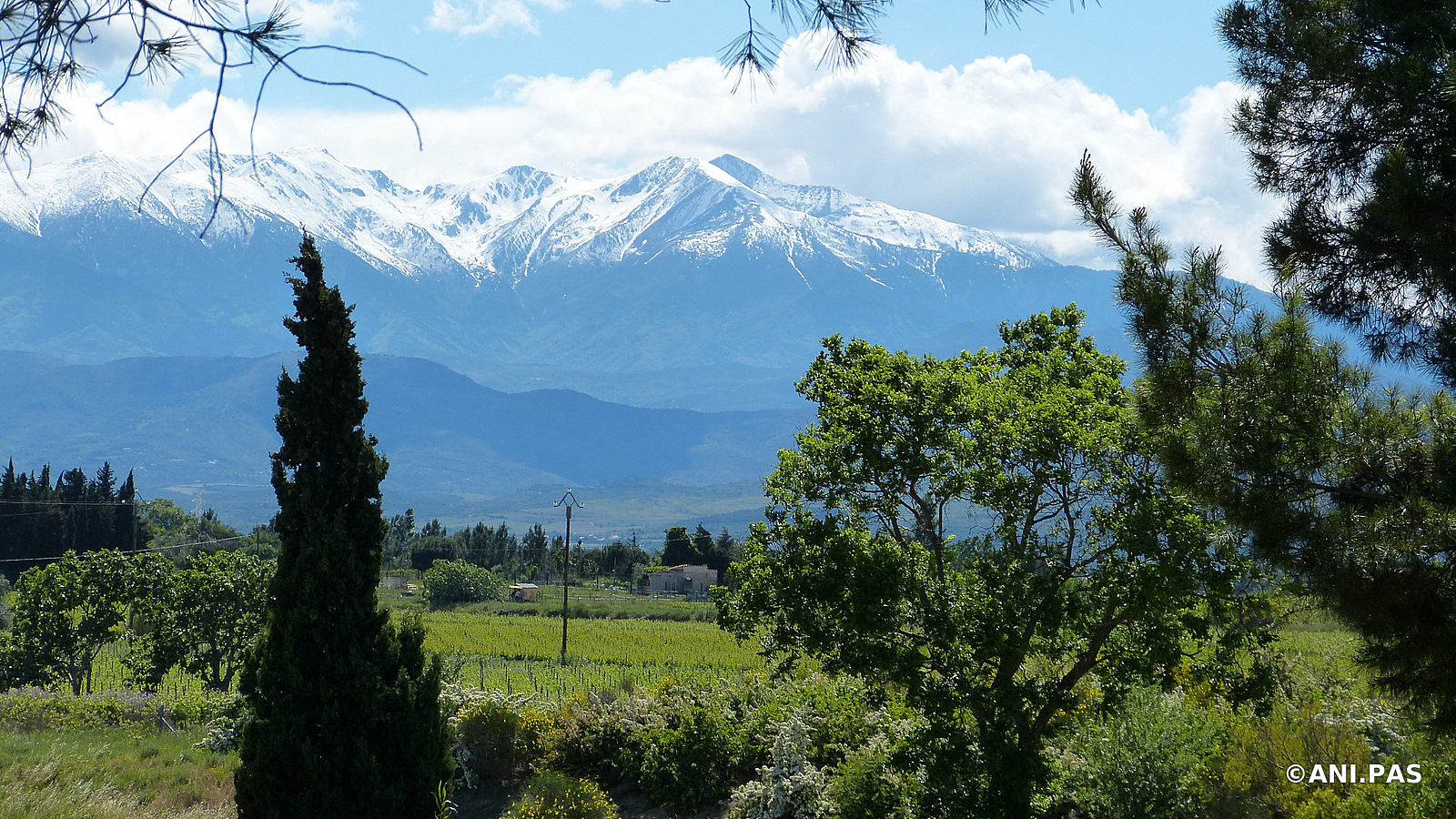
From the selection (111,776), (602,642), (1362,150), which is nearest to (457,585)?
(602,642)

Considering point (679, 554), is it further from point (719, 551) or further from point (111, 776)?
point (111, 776)

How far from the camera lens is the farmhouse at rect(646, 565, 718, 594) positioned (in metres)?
87.1

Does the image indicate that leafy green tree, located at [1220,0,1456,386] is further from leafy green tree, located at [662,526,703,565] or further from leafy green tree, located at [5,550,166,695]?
leafy green tree, located at [662,526,703,565]

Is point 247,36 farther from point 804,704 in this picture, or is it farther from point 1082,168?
point 804,704

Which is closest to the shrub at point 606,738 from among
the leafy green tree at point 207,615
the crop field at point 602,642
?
the leafy green tree at point 207,615

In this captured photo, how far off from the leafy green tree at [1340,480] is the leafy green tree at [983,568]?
15.2 ft

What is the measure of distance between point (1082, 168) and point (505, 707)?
12.5 meters

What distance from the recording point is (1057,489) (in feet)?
35.8

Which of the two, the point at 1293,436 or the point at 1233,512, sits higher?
the point at 1293,436

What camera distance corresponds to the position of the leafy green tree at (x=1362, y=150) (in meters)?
4.71

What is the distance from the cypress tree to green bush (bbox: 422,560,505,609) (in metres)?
55.8

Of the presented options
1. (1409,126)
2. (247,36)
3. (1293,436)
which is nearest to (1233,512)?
(1293,436)

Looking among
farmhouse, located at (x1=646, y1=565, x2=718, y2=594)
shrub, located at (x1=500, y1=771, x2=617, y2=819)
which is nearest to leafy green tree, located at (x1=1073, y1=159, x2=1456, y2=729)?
shrub, located at (x1=500, y1=771, x2=617, y2=819)

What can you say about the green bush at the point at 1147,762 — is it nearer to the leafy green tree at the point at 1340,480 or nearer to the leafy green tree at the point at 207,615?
the leafy green tree at the point at 1340,480
